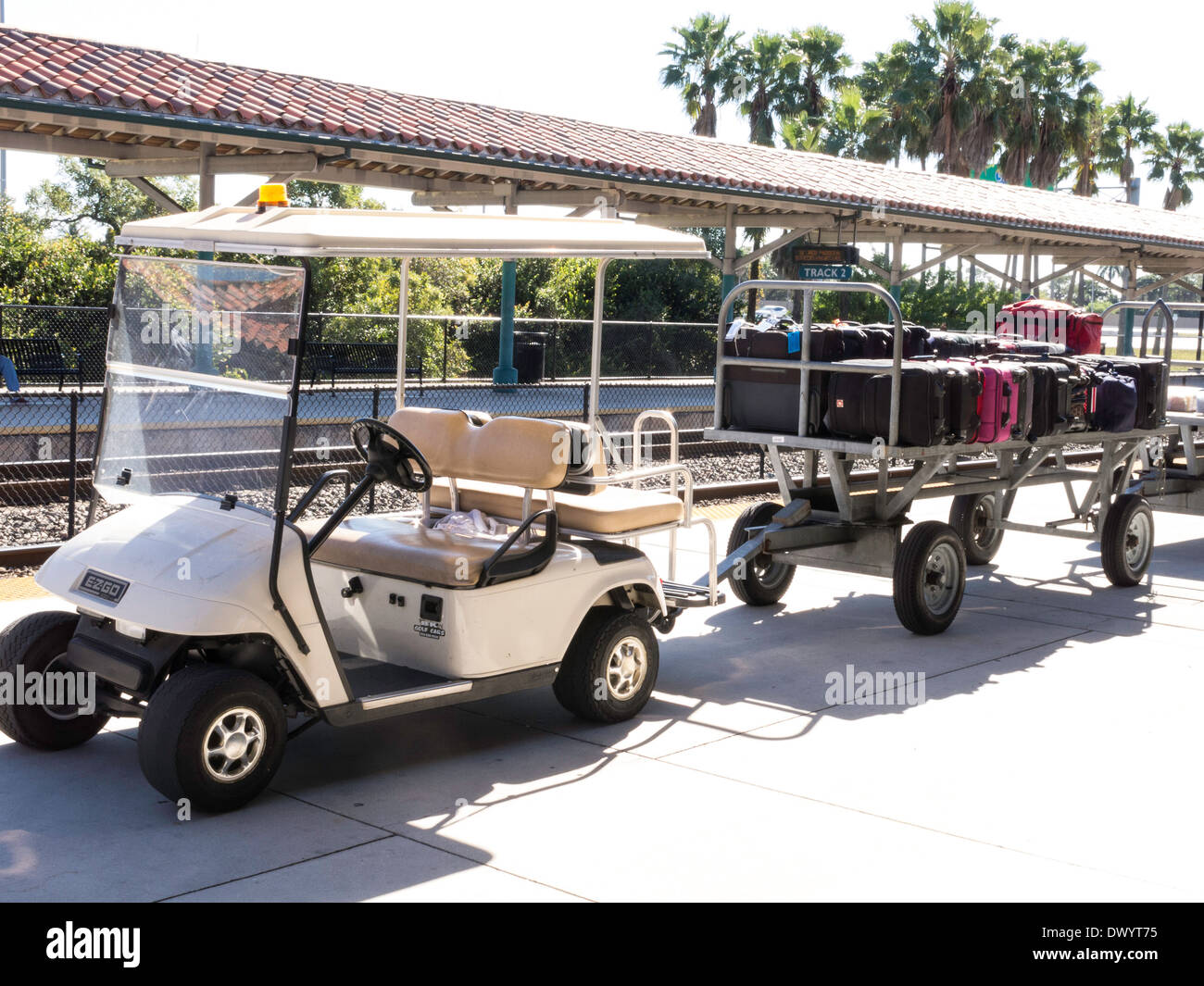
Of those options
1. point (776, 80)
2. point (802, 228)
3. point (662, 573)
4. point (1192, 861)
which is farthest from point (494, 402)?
point (776, 80)

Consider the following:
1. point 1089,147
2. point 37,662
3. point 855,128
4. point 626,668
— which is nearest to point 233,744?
point 37,662

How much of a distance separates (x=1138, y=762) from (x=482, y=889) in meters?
3.08

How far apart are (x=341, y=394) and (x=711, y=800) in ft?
42.5

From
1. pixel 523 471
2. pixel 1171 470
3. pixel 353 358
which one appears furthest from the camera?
pixel 353 358

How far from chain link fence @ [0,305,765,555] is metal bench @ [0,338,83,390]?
0.02 metres

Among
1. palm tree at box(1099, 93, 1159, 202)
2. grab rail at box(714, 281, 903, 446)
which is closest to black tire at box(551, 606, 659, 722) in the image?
grab rail at box(714, 281, 903, 446)

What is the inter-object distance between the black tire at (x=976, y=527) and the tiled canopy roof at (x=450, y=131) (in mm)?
6382

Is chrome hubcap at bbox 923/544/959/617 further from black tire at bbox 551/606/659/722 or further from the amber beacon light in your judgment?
the amber beacon light

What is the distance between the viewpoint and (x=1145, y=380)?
9.66 meters

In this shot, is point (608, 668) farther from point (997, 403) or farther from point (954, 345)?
point (954, 345)

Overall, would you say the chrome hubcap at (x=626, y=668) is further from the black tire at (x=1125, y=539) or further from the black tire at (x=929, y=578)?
the black tire at (x=1125, y=539)

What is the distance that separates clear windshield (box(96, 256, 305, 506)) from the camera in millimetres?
5016

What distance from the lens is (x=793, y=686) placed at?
7016 millimetres
